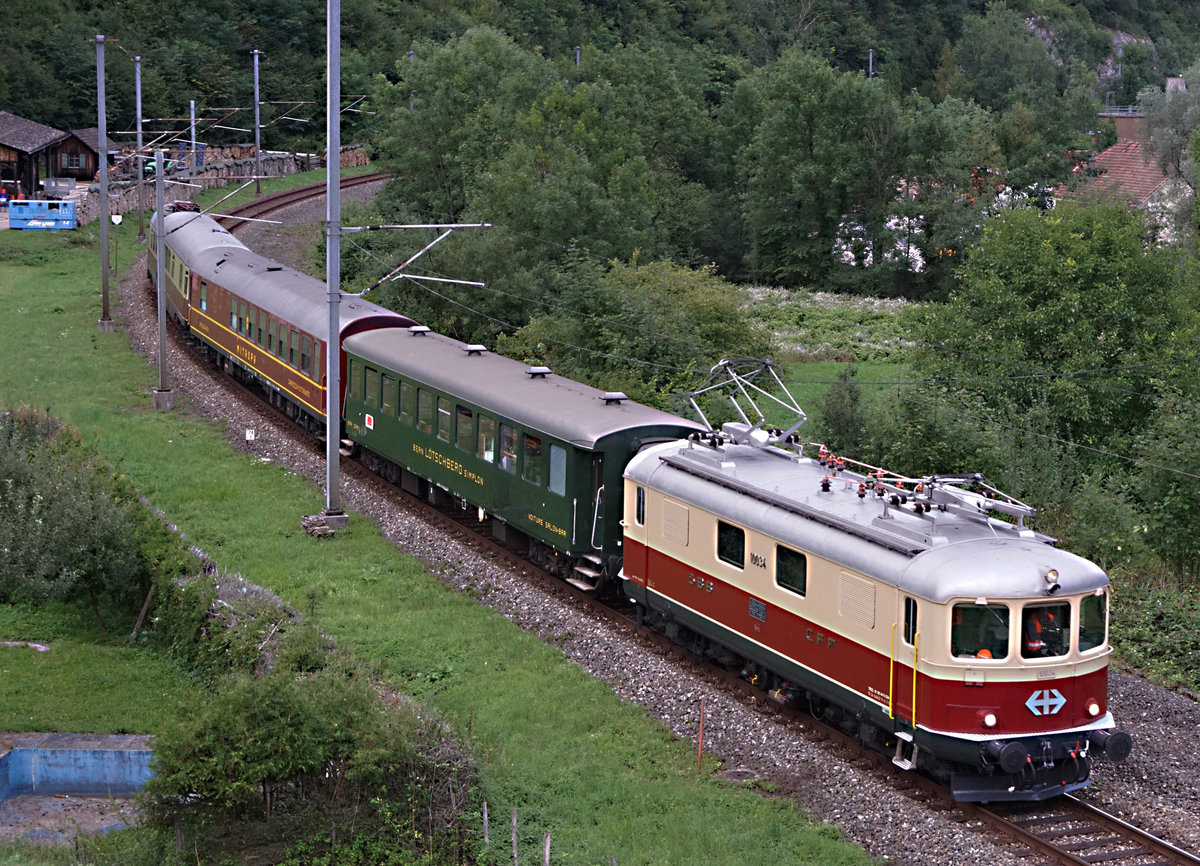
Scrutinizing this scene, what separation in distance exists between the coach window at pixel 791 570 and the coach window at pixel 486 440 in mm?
7576

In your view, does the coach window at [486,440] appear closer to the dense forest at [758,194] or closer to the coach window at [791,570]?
the coach window at [791,570]

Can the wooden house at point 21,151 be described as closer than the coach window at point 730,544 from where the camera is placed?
No

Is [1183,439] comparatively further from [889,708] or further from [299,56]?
[299,56]

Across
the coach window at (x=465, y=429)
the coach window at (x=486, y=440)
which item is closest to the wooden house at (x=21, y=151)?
the coach window at (x=465, y=429)

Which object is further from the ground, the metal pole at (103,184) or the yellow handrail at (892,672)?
the metal pole at (103,184)

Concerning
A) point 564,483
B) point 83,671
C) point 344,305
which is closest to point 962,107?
point 344,305

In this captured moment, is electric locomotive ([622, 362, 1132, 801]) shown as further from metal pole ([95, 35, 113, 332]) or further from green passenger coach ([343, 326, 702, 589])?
metal pole ([95, 35, 113, 332])

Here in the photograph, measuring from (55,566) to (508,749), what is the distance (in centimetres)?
1055

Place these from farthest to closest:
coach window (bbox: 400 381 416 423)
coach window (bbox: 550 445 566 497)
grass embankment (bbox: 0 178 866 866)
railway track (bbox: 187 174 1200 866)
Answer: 1. coach window (bbox: 400 381 416 423)
2. coach window (bbox: 550 445 566 497)
3. grass embankment (bbox: 0 178 866 866)
4. railway track (bbox: 187 174 1200 866)

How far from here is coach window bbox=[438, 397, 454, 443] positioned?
23578 millimetres

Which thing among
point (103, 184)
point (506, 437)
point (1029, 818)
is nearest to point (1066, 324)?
point (506, 437)

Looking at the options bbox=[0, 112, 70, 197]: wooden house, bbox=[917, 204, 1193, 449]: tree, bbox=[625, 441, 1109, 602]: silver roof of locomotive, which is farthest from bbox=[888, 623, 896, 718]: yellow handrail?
bbox=[0, 112, 70, 197]: wooden house

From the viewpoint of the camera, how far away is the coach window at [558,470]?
784 inches

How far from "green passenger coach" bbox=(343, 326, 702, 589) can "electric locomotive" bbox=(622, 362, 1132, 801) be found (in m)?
2.31
